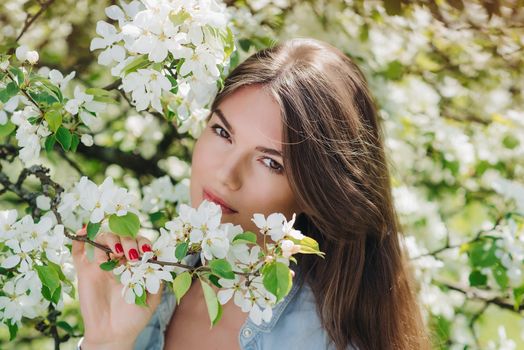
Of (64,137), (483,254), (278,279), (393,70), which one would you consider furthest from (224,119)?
(393,70)

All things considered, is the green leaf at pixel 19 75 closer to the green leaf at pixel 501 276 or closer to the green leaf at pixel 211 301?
the green leaf at pixel 211 301

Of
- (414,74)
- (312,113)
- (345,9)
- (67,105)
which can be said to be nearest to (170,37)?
(67,105)

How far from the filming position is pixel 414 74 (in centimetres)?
273

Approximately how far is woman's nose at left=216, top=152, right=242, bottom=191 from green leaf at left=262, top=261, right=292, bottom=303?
42 centimetres

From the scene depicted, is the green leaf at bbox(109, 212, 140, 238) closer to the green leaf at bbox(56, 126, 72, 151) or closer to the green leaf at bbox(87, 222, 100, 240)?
the green leaf at bbox(87, 222, 100, 240)

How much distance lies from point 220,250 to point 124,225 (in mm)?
164

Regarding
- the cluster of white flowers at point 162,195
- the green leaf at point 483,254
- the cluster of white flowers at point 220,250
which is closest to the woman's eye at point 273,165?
the cluster of white flowers at point 220,250

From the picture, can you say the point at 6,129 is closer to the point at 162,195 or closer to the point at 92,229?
the point at 92,229

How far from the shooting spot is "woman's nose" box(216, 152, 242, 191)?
61.8 inches

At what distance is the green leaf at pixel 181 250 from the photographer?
3.99ft

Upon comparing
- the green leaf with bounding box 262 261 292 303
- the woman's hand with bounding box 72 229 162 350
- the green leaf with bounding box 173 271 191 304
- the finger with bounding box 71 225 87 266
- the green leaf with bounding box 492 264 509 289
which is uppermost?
the green leaf with bounding box 262 261 292 303

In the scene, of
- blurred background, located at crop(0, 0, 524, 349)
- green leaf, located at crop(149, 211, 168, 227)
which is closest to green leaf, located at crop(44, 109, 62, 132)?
green leaf, located at crop(149, 211, 168, 227)

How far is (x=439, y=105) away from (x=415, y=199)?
446 millimetres

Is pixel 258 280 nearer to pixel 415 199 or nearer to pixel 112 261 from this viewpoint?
pixel 112 261
